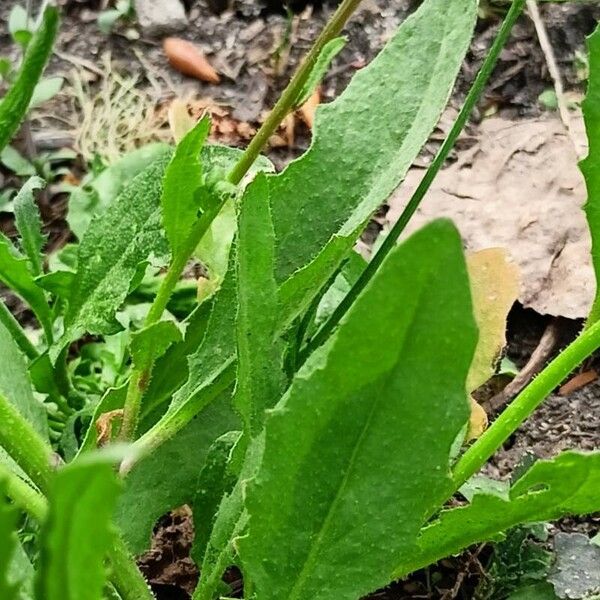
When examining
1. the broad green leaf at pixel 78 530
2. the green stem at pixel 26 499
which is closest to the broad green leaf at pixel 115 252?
the green stem at pixel 26 499

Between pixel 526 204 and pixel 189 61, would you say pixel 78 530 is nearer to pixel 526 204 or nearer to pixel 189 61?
pixel 526 204

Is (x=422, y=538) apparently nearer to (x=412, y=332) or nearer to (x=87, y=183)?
(x=412, y=332)

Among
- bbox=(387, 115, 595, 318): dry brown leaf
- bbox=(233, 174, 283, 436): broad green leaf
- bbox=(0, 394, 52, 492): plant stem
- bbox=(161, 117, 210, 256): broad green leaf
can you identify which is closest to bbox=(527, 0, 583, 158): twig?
bbox=(387, 115, 595, 318): dry brown leaf

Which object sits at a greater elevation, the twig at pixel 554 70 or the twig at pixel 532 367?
the twig at pixel 554 70

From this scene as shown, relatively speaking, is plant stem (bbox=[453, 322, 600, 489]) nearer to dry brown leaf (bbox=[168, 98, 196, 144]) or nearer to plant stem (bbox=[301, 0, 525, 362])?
plant stem (bbox=[301, 0, 525, 362])

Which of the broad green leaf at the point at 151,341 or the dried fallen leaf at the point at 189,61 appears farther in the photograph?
the dried fallen leaf at the point at 189,61

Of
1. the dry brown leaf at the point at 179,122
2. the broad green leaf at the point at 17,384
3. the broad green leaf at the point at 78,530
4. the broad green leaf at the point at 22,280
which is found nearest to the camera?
the broad green leaf at the point at 78,530

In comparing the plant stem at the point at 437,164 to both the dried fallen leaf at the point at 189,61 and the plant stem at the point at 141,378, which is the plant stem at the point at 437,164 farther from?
the dried fallen leaf at the point at 189,61

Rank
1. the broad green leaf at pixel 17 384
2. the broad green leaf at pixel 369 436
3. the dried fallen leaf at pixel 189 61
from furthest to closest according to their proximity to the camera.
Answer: the dried fallen leaf at pixel 189 61 → the broad green leaf at pixel 17 384 → the broad green leaf at pixel 369 436

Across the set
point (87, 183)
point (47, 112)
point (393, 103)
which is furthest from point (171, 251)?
point (47, 112)
